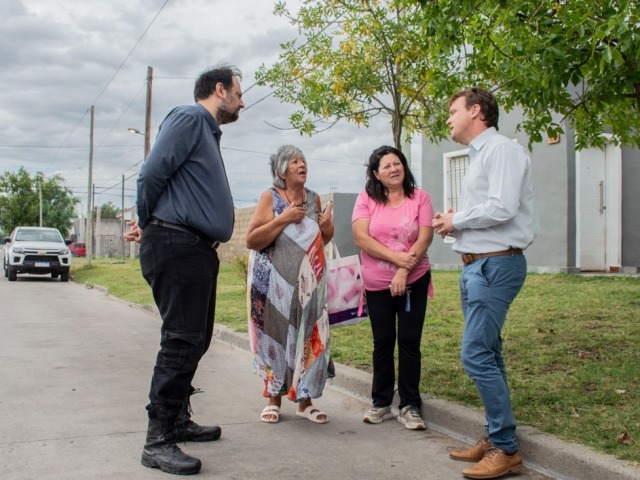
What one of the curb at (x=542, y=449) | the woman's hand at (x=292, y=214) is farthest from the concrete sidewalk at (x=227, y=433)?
the woman's hand at (x=292, y=214)

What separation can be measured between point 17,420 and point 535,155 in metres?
11.7


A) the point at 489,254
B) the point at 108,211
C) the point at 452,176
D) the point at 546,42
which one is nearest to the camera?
the point at 489,254

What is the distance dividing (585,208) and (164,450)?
11.6m

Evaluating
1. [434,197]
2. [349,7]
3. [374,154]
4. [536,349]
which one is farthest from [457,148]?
[374,154]

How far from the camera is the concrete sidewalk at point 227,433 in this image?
145 inches

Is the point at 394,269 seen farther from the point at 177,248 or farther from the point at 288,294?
the point at 177,248

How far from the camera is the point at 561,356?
5.91m

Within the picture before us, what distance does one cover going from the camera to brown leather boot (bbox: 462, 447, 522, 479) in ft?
11.8

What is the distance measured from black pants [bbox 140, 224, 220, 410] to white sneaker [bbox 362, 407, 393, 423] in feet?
5.00

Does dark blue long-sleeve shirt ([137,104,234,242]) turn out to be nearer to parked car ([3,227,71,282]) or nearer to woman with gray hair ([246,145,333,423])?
woman with gray hair ([246,145,333,423])

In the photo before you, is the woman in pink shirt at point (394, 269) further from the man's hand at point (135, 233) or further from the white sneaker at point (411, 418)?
the man's hand at point (135, 233)

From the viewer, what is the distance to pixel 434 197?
1694 cm

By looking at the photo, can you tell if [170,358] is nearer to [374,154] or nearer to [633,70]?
[374,154]

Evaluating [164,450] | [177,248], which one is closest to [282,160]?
[177,248]
